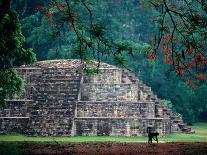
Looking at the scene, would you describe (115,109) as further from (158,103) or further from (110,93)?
(158,103)

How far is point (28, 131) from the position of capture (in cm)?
2038

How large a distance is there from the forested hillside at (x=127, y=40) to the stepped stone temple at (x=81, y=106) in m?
7.93

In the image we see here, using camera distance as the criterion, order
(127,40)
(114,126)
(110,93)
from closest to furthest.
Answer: (114,126) → (110,93) → (127,40)

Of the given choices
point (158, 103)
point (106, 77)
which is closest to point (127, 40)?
point (158, 103)

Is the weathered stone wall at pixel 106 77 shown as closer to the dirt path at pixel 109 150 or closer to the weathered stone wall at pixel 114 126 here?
the weathered stone wall at pixel 114 126

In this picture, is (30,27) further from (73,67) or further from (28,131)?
(28,131)

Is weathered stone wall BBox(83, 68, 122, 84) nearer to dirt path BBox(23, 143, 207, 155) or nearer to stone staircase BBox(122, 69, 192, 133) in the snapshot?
stone staircase BBox(122, 69, 192, 133)

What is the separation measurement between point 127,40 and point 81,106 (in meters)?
15.3

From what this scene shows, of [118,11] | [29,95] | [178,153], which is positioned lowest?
[178,153]

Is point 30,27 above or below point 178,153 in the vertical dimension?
above

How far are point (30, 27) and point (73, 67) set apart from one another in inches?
437

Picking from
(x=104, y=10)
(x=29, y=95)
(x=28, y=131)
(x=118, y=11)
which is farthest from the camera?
(x=118, y=11)

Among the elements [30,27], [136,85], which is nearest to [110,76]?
[136,85]

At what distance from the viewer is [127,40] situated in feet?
117
